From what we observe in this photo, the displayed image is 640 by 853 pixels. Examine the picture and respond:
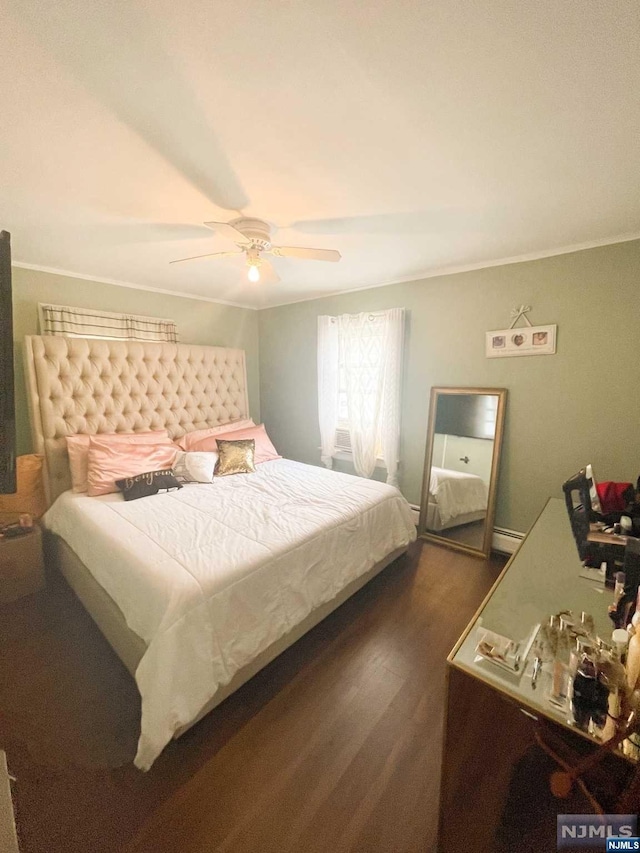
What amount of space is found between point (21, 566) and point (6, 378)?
76.5 inches

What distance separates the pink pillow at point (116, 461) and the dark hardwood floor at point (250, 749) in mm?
832

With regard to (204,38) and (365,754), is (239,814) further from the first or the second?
(204,38)

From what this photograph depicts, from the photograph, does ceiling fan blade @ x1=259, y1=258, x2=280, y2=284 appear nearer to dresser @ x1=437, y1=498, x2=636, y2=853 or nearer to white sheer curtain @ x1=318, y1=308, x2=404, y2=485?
white sheer curtain @ x1=318, y1=308, x2=404, y2=485

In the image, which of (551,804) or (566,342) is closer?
(551,804)

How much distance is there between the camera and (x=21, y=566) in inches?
80.4

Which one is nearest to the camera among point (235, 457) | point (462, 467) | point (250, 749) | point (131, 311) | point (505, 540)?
point (250, 749)

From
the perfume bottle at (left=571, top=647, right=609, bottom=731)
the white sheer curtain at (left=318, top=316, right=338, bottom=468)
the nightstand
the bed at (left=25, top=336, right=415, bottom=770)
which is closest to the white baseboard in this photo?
the bed at (left=25, top=336, right=415, bottom=770)

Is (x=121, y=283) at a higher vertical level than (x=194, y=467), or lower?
higher

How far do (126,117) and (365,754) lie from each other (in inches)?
95.7

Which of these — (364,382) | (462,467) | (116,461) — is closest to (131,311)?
(116,461)

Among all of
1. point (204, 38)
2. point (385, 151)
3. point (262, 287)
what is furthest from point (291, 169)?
point (262, 287)

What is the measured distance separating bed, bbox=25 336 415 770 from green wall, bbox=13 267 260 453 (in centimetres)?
22

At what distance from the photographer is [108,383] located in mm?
2674

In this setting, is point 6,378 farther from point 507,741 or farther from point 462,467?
point 462,467
